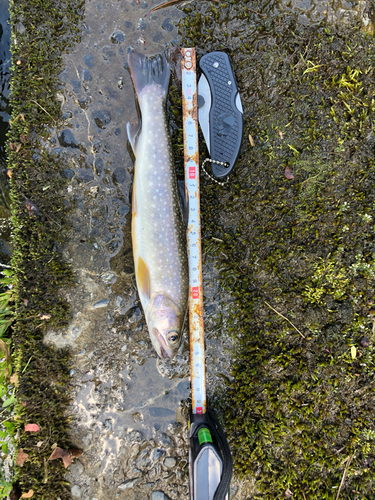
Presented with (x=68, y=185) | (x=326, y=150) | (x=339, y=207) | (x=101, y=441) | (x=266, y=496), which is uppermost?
(x=326, y=150)

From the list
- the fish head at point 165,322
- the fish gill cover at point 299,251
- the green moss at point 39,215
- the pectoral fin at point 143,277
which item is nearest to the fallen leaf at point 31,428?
the green moss at point 39,215

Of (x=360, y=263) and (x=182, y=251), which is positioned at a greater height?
(x=182, y=251)

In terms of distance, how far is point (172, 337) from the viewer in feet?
9.61

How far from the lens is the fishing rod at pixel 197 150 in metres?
3.09

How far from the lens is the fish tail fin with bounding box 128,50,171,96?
308cm

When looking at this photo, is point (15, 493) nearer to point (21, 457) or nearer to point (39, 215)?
point (21, 457)

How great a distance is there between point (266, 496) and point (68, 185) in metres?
4.30

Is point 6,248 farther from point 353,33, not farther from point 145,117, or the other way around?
point 353,33

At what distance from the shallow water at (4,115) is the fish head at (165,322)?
2283 mm

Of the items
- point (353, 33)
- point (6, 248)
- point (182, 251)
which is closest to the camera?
point (182, 251)

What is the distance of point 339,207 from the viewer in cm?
319

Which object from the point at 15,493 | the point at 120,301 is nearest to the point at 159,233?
the point at 120,301

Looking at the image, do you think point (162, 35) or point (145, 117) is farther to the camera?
point (162, 35)

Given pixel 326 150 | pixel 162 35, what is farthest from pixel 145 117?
pixel 326 150
